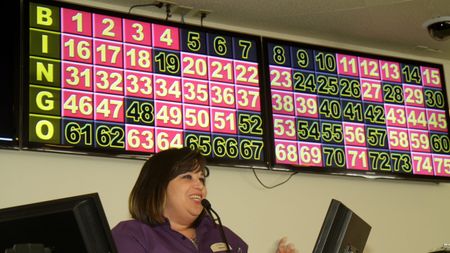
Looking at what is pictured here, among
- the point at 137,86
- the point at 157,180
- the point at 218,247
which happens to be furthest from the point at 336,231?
the point at 137,86

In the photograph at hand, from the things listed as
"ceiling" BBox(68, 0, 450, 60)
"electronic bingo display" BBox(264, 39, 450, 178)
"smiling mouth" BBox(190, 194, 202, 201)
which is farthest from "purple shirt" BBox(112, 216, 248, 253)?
"ceiling" BBox(68, 0, 450, 60)

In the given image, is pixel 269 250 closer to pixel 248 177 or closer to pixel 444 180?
pixel 248 177

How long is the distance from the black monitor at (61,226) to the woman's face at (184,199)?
112cm

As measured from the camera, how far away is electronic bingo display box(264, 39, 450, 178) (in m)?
4.80

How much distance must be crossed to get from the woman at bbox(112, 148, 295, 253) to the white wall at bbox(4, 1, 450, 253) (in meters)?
0.91

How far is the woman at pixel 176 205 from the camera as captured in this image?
323cm

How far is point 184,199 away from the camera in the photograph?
329 centimetres

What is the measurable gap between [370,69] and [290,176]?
3.04 ft

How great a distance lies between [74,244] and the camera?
2.18 metres

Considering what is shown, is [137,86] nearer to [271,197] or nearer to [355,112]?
[271,197]

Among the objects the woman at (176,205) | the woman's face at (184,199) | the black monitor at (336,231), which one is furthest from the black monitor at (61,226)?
the woman's face at (184,199)

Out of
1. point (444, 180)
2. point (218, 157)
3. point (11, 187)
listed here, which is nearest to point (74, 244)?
point (11, 187)

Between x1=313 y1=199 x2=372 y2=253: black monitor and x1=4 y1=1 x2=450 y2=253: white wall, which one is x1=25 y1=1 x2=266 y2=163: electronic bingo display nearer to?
x1=4 y1=1 x2=450 y2=253: white wall

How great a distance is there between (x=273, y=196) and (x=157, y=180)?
5.12 ft
